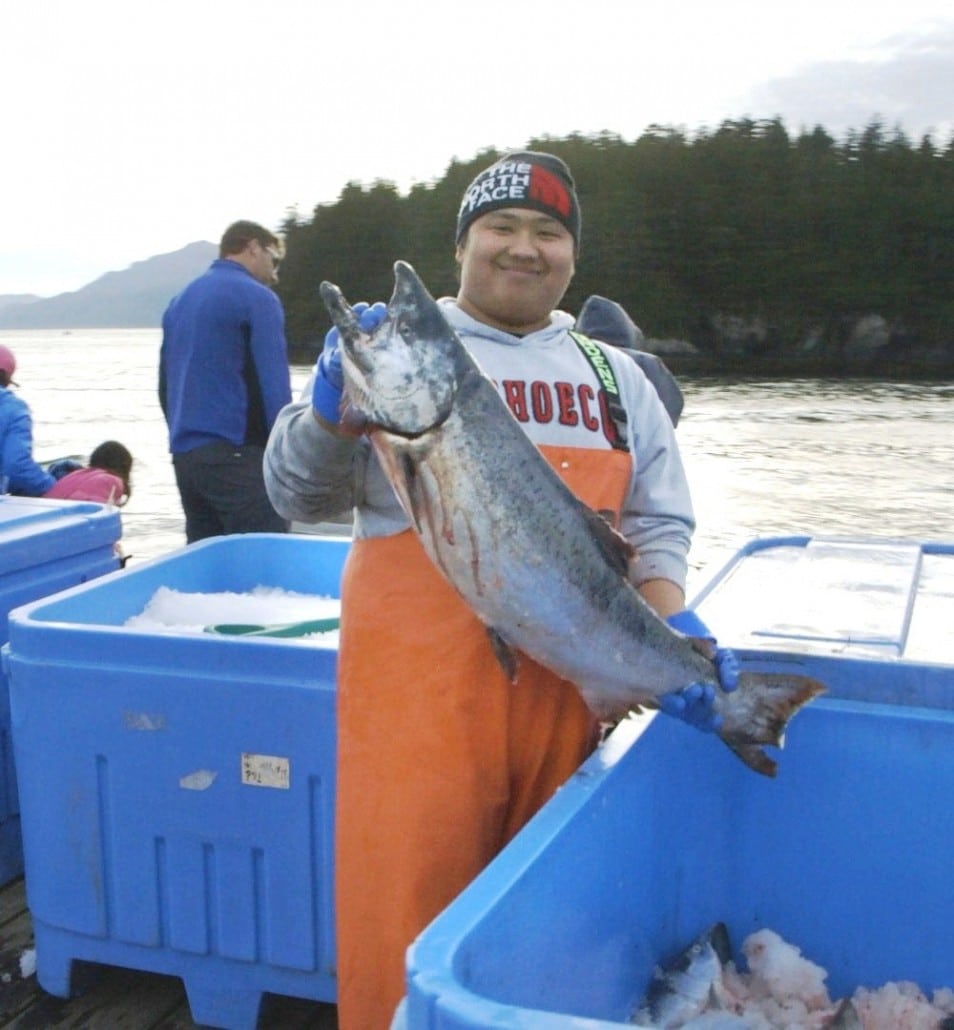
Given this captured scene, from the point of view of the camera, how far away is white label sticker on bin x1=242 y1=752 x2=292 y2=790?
9.68ft

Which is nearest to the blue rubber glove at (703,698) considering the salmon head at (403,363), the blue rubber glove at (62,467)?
the salmon head at (403,363)

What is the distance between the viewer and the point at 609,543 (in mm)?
2189

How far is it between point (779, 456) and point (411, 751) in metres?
21.0

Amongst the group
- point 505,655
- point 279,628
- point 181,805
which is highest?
point 505,655

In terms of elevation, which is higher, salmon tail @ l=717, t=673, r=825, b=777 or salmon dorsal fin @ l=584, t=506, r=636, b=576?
salmon dorsal fin @ l=584, t=506, r=636, b=576

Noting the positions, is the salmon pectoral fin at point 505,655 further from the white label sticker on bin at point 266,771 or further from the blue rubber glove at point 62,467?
the blue rubber glove at point 62,467

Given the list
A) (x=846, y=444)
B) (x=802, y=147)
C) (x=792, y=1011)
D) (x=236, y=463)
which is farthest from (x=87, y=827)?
(x=802, y=147)

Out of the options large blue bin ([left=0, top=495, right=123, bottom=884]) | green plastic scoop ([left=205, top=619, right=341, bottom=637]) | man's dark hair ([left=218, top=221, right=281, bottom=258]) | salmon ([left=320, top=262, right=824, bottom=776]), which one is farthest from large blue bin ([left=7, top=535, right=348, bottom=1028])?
man's dark hair ([left=218, top=221, right=281, bottom=258])

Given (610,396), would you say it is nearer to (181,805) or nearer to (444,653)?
(444,653)

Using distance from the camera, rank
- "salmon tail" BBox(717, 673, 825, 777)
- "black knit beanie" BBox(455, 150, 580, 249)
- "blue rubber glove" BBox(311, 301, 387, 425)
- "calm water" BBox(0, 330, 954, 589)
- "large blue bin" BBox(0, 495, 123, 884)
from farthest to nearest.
→ "calm water" BBox(0, 330, 954, 589), "large blue bin" BBox(0, 495, 123, 884), "black knit beanie" BBox(455, 150, 580, 249), "salmon tail" BBox(717, 673, 825, 777), "blue rubber glove" BBox(311, 301, 387, 425)

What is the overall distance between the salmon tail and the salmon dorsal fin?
12.2 inches

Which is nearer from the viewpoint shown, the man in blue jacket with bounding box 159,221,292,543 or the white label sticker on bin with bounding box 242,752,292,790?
the white label sticker on bin with bounding box 242,752,292,790

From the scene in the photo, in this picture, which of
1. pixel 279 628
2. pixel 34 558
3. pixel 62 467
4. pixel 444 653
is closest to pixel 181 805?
pixel 279 628

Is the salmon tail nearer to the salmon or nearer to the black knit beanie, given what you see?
the salmon
